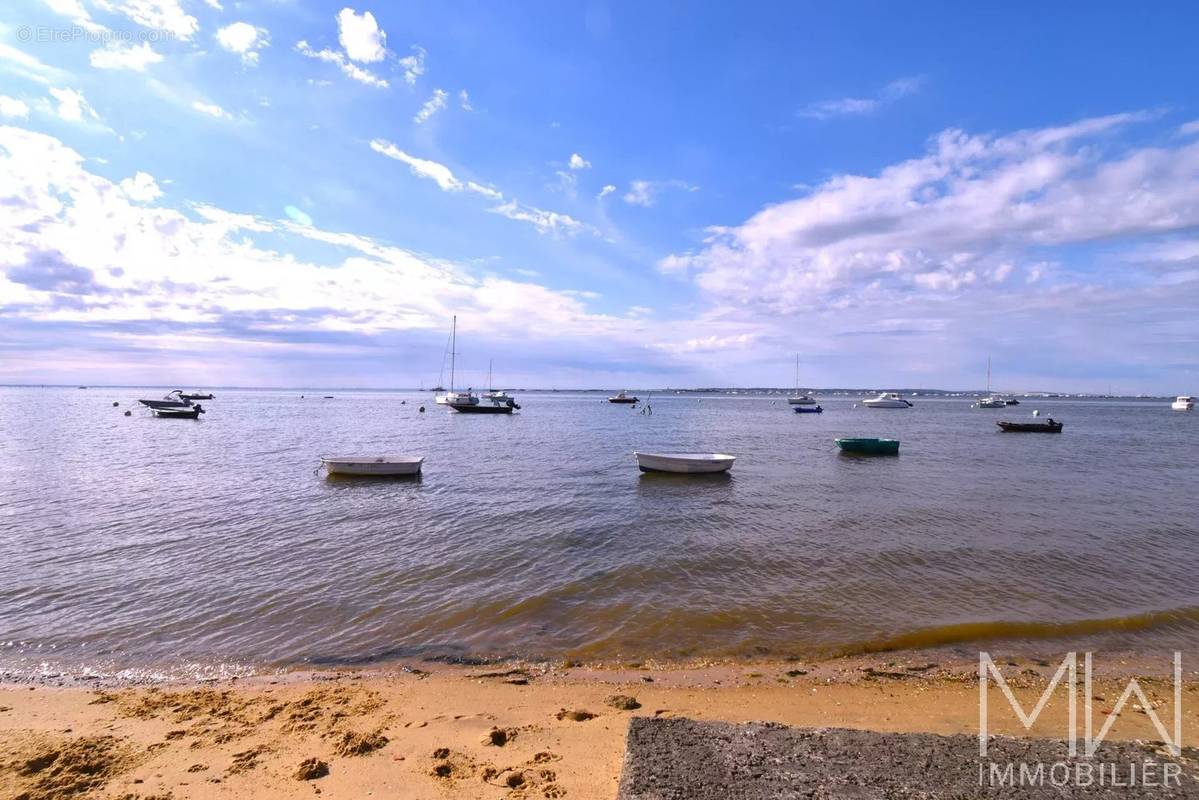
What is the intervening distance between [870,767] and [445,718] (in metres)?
4.82

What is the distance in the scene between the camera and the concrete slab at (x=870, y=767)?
424 centimetres

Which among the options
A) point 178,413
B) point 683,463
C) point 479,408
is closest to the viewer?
point 683,463

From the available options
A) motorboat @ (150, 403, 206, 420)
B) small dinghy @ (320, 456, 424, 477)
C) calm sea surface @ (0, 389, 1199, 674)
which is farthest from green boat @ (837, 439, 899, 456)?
motorboat @ (150, 403, 206, 420)

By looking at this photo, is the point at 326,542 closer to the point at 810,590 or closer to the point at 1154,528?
the point at 810,590

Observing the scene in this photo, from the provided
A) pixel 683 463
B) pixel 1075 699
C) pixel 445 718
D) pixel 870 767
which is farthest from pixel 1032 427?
pixel 445 718

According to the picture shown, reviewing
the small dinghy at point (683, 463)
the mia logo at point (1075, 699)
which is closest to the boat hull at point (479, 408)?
the small dinghy at point (683, 463)

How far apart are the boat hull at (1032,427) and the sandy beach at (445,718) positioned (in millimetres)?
60250

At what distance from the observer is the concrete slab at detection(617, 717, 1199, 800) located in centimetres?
424

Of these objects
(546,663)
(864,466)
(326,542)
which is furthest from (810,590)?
(864,466)

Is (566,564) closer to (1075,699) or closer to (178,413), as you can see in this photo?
(1075,699)

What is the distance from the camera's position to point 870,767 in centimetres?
452

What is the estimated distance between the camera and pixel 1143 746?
4926 mm

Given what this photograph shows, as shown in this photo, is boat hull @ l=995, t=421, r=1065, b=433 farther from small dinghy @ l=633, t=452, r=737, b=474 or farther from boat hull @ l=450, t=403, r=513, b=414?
boat hull @ l=450, t=403, r=513, b=414

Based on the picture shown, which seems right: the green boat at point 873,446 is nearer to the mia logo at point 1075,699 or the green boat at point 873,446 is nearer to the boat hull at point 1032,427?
the boat hull at point 1032,427
